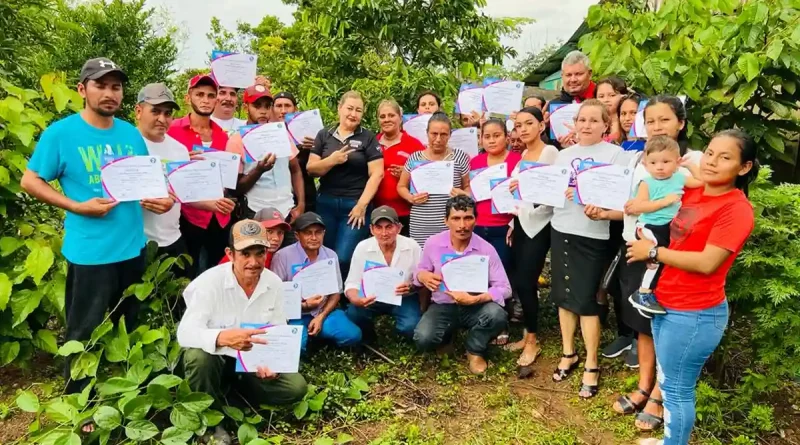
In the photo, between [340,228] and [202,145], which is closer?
[202,145]

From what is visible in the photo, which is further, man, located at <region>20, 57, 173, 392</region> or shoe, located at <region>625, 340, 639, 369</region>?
shoe, located at <region>625, 340, 639, 369</region>

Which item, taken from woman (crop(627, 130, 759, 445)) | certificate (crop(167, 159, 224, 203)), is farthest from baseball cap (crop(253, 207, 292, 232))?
woman (crop(627, 130, 759, 445))

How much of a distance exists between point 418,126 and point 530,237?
1.49 metres

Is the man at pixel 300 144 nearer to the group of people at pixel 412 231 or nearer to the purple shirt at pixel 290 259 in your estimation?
the group of people at pixel 412 231

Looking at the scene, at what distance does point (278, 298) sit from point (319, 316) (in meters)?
0.82

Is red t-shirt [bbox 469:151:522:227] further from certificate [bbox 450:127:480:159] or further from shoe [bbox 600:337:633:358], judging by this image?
shoe [bbox 600:337:633:358]

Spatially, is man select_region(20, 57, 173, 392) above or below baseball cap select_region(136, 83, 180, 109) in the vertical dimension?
below

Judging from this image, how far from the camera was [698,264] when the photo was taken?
2.69 meters

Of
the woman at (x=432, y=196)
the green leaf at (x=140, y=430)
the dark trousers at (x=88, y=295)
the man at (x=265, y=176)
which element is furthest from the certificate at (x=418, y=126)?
the green leaf at (x=140, y=430)

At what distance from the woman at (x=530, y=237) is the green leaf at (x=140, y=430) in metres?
2.69

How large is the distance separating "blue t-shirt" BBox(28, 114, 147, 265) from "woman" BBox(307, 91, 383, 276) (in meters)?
1.58

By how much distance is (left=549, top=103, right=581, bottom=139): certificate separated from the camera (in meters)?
4.39

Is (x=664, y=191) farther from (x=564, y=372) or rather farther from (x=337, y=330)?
(x=337, y=330)

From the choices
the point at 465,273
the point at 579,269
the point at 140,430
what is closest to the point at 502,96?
the point at 465,273
